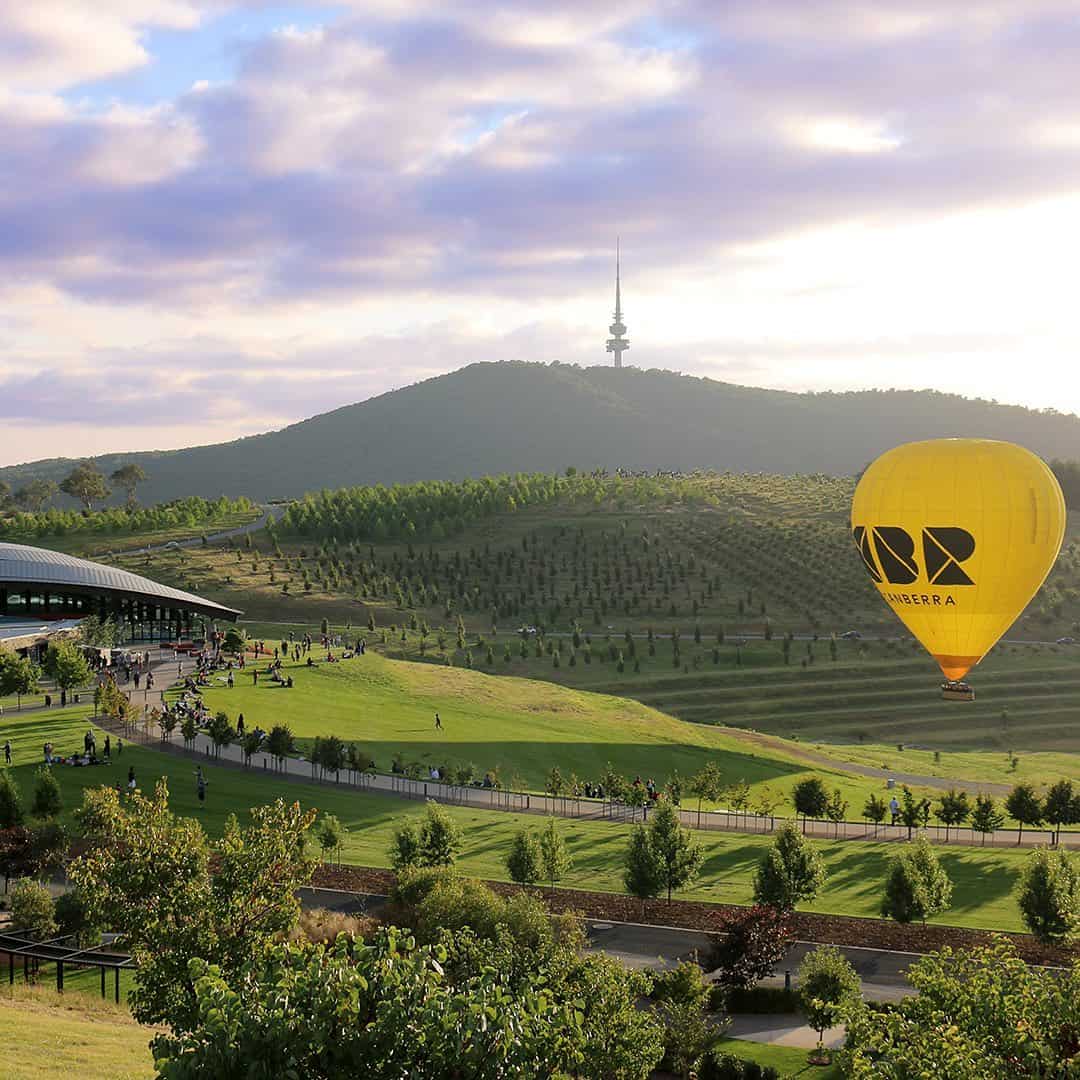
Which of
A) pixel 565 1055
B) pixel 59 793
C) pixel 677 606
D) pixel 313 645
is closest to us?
pixel 565 1055

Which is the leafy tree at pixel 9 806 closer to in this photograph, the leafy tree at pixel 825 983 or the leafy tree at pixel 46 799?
the leafy tree at pixel 46 799

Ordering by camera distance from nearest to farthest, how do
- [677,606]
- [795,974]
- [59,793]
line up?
[795,974]
[59,793]
[677,606]

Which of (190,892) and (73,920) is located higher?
(190,892)

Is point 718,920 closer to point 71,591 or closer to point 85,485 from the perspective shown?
point 71,591

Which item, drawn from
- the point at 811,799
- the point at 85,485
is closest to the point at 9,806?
the point at 811,799

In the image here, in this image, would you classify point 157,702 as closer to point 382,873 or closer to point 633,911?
point 382,873

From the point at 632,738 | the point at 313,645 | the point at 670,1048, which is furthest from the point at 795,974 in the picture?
the point at 313,645
